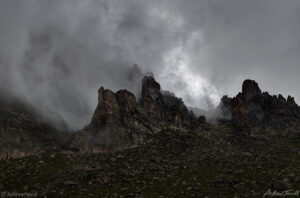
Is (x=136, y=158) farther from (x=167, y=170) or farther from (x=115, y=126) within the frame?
(x=115, y=126)

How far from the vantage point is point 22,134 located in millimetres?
169375

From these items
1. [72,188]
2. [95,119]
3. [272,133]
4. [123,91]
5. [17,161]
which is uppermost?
[123,91]

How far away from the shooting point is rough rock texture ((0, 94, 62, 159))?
155 meters

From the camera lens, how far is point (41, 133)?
184m

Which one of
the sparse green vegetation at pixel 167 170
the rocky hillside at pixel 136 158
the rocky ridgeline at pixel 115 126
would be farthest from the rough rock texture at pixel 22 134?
the sparse green vegetation at pixel 167 170

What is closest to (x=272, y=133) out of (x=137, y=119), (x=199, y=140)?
(x=199, y=140)

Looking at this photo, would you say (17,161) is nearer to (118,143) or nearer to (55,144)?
(55,144)

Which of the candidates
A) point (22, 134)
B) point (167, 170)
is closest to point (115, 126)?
point (22, 134)

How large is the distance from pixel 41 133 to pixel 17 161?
5272 centimetres

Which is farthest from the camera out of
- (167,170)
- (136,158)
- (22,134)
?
(22,134)

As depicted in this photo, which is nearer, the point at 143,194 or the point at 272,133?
the point at 143,194

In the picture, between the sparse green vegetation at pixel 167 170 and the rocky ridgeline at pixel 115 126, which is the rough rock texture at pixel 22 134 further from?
the sparse green vegetation at pixel 167 170

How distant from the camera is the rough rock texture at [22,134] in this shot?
155 metres

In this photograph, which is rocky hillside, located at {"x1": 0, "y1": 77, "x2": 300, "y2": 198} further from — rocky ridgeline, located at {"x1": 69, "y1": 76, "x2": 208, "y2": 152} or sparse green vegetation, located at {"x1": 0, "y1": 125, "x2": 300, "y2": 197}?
rocky ridgeline, located at {"x1": 69, "y1": 76, "x2": 208, "y2": 152}
